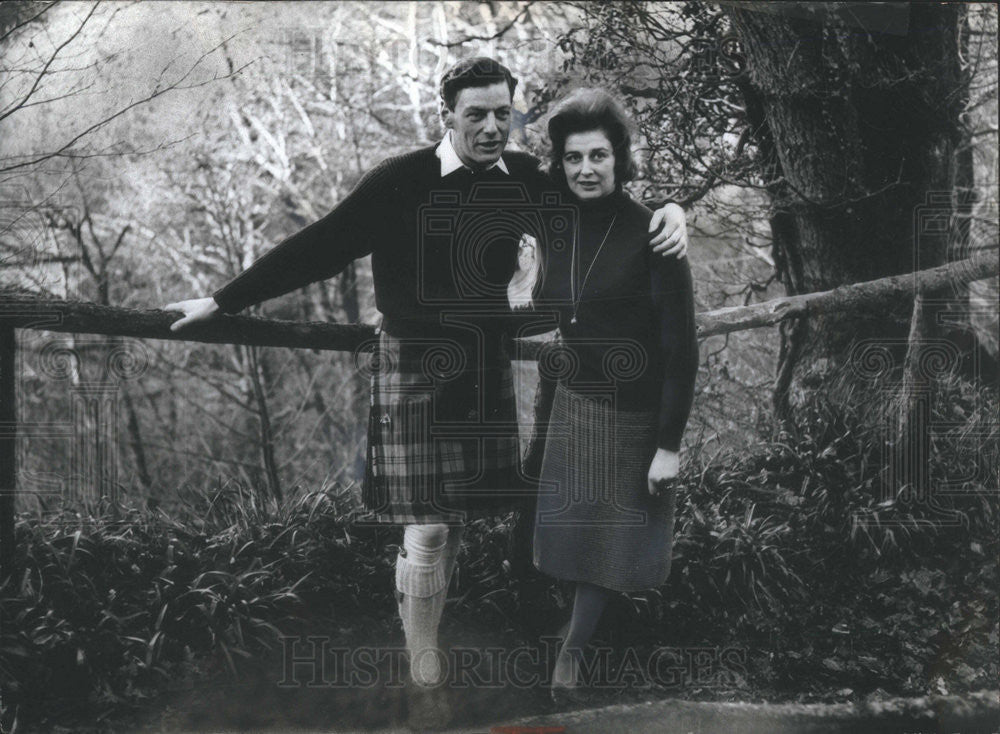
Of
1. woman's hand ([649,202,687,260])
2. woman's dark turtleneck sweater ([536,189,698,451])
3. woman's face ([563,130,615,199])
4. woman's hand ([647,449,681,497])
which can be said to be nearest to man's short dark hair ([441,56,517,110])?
woman's face ([563,130,615,199])

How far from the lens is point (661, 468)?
3.18 meters

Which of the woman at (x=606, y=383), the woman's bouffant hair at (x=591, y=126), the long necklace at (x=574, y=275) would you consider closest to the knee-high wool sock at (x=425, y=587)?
the woman at (x=606, y=383)

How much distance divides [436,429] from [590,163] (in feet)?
3.66

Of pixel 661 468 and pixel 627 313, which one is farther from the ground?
pixel 627 313

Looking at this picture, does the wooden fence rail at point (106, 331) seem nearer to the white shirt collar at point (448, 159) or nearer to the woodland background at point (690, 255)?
the woodland background at point (690, 255)

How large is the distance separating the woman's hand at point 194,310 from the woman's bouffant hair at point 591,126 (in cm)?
133

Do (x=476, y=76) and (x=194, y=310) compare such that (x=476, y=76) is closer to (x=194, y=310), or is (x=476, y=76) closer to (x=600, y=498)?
(x=194, y=310)

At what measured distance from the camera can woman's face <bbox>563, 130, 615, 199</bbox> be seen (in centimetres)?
313

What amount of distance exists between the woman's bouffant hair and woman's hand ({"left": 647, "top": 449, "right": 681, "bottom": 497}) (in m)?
1.01

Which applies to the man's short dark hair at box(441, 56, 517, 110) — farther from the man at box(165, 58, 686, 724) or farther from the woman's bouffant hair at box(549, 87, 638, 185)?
the woman's bouffant hair at box(549, 87, 638, 185)

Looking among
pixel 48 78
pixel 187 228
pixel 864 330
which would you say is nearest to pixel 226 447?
pixel 187 228

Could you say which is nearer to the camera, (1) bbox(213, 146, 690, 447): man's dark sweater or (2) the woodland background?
(1) bbox(213, 146, 690, 447): man's dark sweater

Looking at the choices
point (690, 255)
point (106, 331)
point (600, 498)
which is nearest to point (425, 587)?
point (600, 498)

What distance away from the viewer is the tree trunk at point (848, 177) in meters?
3.60
